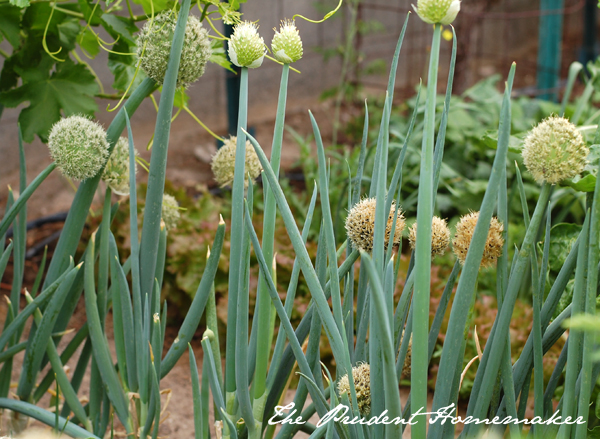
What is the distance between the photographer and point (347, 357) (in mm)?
626

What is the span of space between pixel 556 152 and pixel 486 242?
12 cm

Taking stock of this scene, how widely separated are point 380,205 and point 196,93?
3222mm

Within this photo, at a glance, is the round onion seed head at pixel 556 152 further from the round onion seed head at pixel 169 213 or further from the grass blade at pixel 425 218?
the round onion seed head at pixel 169 213

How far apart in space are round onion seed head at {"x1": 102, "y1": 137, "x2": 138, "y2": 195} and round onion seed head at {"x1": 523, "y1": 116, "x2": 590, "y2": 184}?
1.92 ft

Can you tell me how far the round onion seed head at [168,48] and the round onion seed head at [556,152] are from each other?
0.45m

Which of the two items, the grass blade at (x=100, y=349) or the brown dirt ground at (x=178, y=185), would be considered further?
the brown dirt ground at (x=178, y=185)

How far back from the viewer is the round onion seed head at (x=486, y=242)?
0.63 meters

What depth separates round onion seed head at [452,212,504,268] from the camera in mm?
629

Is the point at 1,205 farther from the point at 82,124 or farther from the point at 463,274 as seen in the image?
the point at 463,274

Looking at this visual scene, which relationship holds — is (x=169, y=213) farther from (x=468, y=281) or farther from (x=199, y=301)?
(x=468, y=281)

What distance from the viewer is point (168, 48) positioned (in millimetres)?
772

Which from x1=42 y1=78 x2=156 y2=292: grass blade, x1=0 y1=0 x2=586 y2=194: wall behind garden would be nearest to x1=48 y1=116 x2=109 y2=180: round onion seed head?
x1=42 y1=78 x2=156 y2=292: grass blade

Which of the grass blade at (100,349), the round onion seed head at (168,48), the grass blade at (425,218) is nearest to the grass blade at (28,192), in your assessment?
the grass blade at (100,349)

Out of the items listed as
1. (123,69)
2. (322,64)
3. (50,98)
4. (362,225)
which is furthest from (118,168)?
(322,64)
